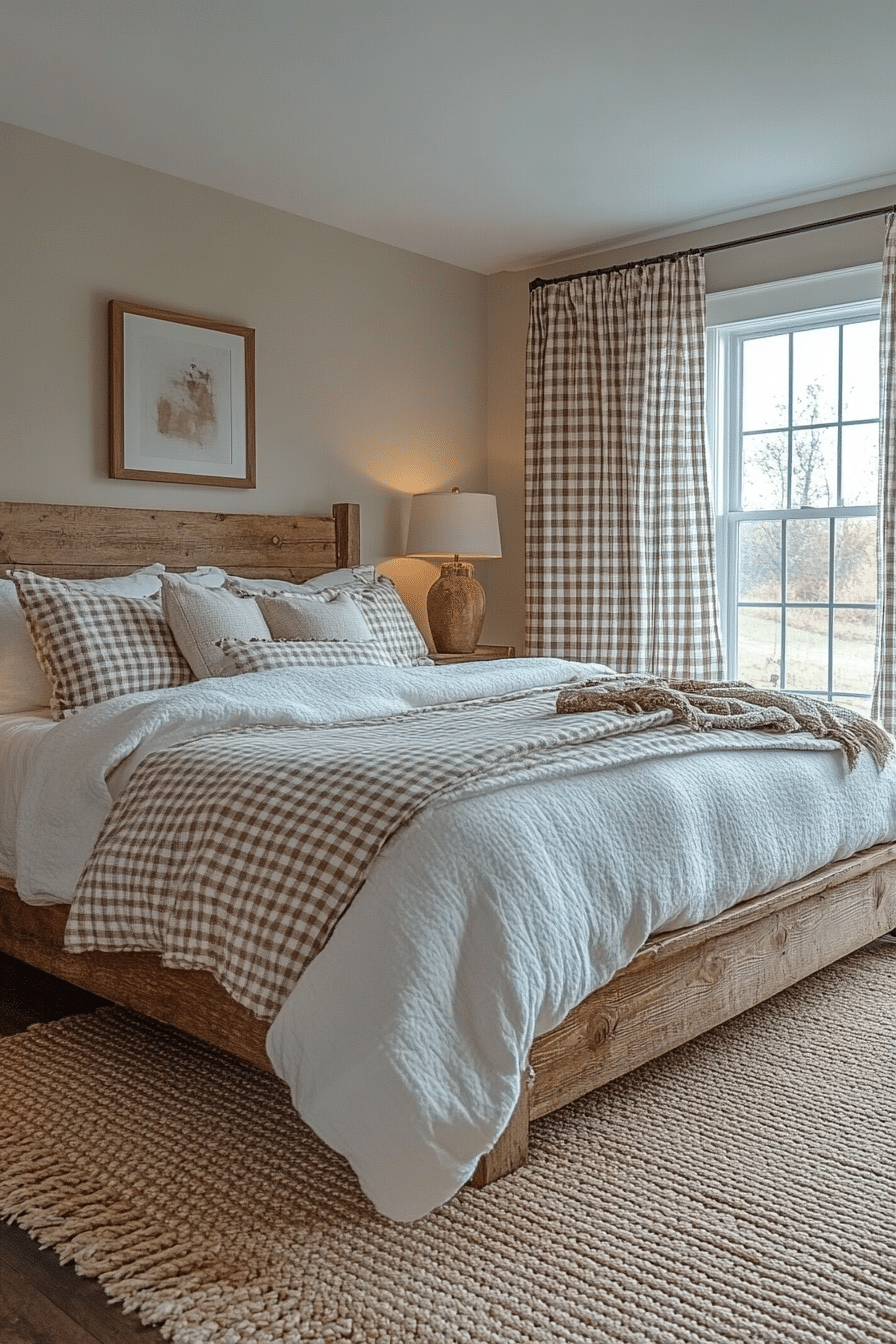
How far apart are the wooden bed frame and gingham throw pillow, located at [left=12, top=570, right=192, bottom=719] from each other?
521 millimetres

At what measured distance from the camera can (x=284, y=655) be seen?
3029mm

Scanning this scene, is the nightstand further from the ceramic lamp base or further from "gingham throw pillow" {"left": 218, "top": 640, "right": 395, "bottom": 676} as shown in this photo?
"gingham throw pillow" {"left": 218, "top": 640, "right": 395, "bottom": 676}

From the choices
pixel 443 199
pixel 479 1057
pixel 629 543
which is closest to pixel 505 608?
pixel 629 543

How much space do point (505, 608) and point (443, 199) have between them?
178 centimetres

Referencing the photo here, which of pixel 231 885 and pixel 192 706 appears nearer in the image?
pixel 231 885

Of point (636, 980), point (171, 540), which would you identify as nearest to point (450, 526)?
point (171, 540)

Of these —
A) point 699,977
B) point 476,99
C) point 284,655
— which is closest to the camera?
point 699,977

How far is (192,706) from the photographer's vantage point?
2455 millimetres

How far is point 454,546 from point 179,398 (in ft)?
3.94

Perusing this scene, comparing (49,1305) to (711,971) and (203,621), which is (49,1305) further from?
(203,621)

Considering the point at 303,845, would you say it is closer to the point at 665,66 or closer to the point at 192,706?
the point at 192,706

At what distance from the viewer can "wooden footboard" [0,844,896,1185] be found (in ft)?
6.25

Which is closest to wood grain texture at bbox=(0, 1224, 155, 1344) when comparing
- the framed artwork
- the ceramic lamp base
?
the framed artwork

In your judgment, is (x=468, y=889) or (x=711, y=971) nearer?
(x=468, y=889)
